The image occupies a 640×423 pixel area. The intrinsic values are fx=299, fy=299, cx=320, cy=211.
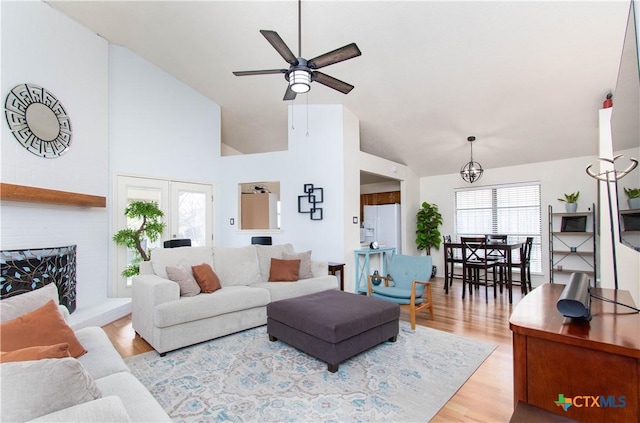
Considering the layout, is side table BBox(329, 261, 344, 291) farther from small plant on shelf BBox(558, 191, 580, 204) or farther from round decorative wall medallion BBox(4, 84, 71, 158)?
small plant on shelf BBox(558, 191, 580, 204)

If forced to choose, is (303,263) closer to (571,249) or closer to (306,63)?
(306,63)

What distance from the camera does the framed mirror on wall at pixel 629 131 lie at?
130 cm

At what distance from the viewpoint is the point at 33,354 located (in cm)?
106

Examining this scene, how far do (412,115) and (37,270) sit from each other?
5.49 m

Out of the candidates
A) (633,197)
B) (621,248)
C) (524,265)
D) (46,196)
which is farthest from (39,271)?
(524,265)

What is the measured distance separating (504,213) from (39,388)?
721 cm

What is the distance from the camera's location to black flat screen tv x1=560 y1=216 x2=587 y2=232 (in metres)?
5.30

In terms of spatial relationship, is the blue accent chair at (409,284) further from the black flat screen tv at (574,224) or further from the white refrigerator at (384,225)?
the black flat screen tv at (574,224)

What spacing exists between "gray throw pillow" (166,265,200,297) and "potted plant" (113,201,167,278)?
5.41ft

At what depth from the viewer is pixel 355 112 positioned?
17.1ft

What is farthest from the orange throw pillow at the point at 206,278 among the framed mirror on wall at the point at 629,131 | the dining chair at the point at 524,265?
the dining chair at the point at 524,265

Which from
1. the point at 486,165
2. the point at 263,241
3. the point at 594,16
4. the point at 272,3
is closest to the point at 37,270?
the point at 263,241

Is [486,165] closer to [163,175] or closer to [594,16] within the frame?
[594,16]

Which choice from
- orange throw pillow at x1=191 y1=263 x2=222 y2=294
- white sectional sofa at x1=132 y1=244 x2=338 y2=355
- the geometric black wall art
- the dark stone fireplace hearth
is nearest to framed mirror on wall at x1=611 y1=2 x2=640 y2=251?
white sectional sofa at x1=132 y1=244 x2=338 y2=355
